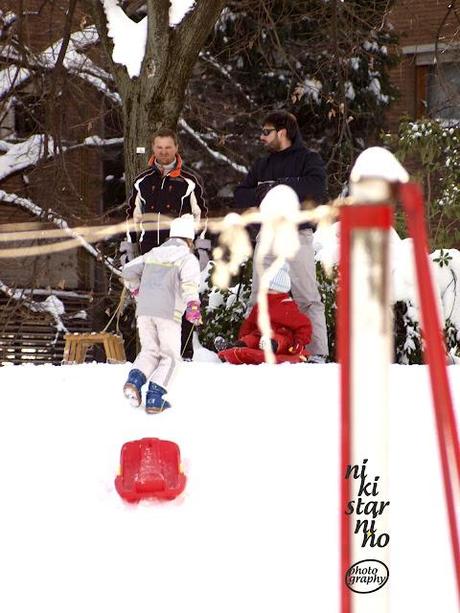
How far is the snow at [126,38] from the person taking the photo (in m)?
9.07

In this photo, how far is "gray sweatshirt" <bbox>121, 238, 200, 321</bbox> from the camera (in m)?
6.23

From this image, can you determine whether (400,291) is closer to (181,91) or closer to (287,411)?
(181,91)

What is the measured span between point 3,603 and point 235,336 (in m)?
5.45

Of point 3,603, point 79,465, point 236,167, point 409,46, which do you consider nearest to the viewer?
point 3,603

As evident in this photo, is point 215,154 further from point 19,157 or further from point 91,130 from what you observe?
point 19,157

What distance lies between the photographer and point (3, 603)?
3525mm

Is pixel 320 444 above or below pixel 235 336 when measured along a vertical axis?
below

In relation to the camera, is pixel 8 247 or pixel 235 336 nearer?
pixel 235 336

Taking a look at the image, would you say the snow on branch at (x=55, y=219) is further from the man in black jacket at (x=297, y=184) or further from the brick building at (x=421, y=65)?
the brick building at (x=421, y=65)

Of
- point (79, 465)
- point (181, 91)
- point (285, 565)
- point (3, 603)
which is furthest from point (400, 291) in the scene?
point (3, 603)

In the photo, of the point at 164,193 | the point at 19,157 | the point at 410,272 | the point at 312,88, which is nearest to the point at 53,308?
the point at 19,157

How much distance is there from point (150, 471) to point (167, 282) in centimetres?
189

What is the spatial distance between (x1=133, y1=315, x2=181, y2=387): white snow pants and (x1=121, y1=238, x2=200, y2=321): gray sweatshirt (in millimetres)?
63

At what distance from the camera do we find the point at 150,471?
15.0 ft
